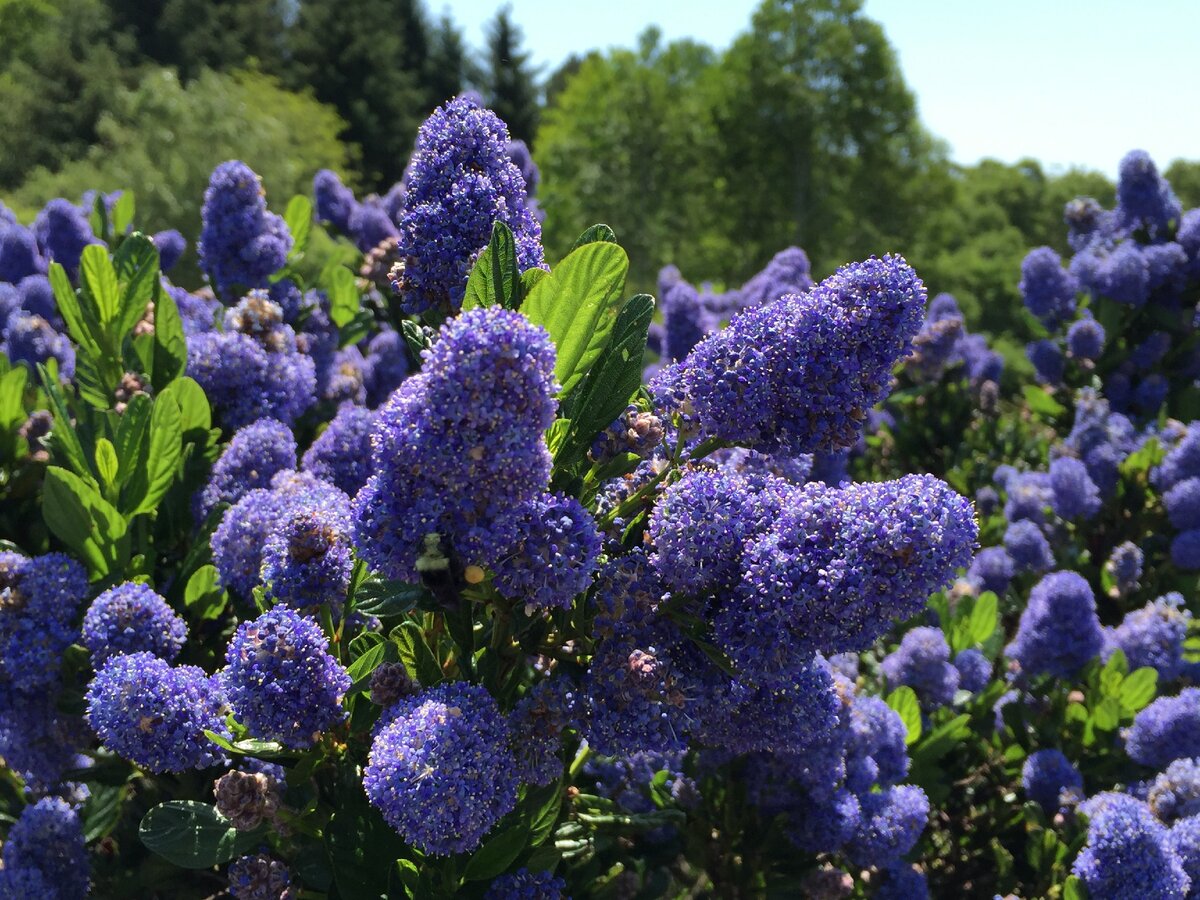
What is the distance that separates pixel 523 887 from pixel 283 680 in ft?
2.01

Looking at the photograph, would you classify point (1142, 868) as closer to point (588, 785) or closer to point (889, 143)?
point (588, 785)

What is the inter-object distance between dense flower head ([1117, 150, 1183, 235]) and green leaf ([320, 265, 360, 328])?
18.1ft

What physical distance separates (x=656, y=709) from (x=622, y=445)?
1.50ft

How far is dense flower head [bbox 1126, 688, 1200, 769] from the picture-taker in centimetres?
328

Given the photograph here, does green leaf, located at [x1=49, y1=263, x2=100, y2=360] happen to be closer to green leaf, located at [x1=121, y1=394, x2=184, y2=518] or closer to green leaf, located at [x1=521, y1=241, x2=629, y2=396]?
green leaf, located at [x1=121, y1=394, x2=184, y2=518]

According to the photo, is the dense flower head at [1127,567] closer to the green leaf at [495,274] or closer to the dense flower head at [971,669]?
the dense flower head at [971,669]

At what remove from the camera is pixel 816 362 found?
1.58m

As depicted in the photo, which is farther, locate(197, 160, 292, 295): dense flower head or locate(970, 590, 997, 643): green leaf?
locate(970, 590, 997, 643): green leaf

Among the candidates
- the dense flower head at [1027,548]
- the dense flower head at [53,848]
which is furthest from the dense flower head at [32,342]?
the dense flower head at [1027,548]

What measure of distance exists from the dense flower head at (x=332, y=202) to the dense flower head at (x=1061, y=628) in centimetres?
463

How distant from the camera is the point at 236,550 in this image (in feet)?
7.09

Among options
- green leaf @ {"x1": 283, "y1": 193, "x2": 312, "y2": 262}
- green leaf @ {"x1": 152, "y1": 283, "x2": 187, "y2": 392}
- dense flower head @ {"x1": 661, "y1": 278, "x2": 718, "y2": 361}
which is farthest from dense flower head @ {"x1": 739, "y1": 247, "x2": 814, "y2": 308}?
green leaf @ {"x1": 152, "y1": 283, "x2": 187, "y2": 392}

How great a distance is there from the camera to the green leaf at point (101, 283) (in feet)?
8.92

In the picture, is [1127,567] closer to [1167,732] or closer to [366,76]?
[1167,732]
